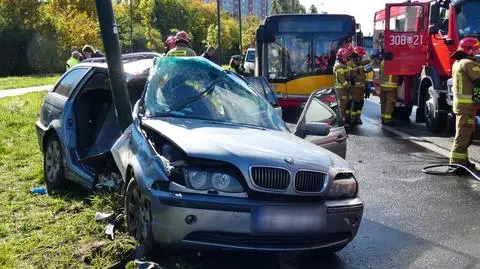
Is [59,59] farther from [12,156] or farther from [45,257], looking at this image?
[45,257]

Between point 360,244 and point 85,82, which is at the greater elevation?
point 85,82

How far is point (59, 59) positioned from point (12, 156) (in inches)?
1556

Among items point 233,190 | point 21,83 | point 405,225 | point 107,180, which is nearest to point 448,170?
point 405,225

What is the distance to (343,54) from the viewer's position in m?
A: 13.4

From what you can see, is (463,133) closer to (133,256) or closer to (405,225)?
(405,225)

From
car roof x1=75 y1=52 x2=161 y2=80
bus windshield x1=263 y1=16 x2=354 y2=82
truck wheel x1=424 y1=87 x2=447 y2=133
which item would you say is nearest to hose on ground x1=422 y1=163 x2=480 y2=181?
truck wheel x1=424 y1=87 x2=447 y2=133

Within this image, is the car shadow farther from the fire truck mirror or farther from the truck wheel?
the fire truck mirror

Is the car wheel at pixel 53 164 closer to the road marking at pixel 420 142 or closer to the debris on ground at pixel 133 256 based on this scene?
the debris on ground at pixel 133 256

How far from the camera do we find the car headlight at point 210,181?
403 cm

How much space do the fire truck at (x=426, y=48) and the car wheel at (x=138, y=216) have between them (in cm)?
801

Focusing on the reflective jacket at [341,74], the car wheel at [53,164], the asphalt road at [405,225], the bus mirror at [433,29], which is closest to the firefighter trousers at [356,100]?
the reflective jacket at [341,74]

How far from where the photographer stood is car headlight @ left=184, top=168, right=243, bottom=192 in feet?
13.2

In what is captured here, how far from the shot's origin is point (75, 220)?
5441mm

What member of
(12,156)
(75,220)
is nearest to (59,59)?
(12,156)
